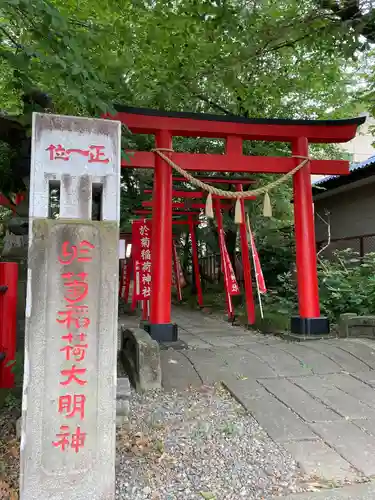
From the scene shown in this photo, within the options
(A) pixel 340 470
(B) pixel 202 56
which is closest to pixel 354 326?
(A) pixel 340 470

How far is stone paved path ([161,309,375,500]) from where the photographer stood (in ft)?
11.5

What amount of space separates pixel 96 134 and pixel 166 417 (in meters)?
2.65

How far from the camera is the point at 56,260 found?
2.75 m

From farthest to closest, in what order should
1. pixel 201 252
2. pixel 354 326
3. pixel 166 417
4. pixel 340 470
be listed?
1. pixel 201 252
2. pixel 354 326
3. pixel 166 417
4. pixel 340 470

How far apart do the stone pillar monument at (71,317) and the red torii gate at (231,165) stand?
3.85m

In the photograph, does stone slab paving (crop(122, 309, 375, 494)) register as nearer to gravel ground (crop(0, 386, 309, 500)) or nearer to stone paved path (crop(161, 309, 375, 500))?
stone paved path (crop(161, 309, 375, 500))

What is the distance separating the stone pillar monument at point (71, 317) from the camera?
8.85ft

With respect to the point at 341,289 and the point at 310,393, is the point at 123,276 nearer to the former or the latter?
the point at 341,289

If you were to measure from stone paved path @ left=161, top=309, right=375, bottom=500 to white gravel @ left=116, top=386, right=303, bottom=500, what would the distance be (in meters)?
0.20

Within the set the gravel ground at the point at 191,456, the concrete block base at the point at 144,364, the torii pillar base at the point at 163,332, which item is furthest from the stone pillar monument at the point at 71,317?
the torii pillar base at the point at 163,332

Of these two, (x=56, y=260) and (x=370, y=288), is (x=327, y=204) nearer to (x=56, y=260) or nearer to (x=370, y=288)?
(x=370, y=288)

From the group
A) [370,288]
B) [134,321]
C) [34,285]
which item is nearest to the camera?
[34,285]

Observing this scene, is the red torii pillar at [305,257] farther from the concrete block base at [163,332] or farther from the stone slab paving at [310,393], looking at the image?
the concrete block base at [163,332]

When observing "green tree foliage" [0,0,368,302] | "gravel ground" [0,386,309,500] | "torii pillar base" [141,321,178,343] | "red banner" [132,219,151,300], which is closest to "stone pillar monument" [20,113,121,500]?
"gravel ground" [0,386,309,500]
